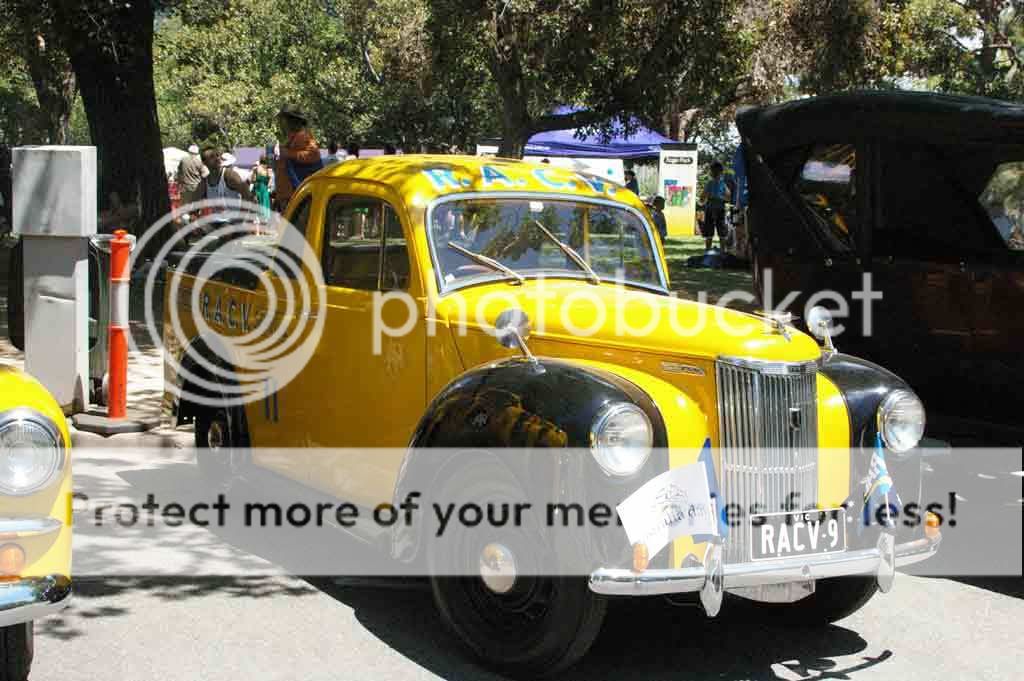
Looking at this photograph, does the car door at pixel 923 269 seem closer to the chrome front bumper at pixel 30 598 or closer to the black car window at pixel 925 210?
the black car window at pixel 925 210

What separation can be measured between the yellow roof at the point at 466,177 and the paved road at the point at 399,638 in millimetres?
1873

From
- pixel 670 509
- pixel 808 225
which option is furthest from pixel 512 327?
pixel 808 225

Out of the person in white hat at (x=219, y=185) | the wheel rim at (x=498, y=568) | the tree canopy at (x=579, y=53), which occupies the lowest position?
the wheel rim at (x=498, y=568)

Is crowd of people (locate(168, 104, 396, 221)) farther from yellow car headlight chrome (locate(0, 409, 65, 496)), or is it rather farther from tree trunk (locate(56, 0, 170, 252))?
yellow car headlight chrome (locate(0, 409, 65, 496))

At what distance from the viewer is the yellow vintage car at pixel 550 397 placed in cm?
487

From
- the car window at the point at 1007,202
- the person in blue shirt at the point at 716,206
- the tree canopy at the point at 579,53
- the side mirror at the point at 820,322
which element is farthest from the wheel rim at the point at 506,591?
the person in blue shirt at the point at 716,206

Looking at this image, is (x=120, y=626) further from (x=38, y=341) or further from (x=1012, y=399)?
(x=1012, y=399)

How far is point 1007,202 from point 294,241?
427 cm

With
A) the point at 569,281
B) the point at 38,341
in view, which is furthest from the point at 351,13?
the point at 569,281

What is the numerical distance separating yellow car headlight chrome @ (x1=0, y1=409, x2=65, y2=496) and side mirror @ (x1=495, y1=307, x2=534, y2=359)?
175 cm

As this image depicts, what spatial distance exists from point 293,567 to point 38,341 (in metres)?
3.67

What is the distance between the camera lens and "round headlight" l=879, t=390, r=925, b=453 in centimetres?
549

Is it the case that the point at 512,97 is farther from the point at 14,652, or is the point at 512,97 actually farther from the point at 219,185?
the point at 14,652

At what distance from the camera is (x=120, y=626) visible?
5.55 meters
